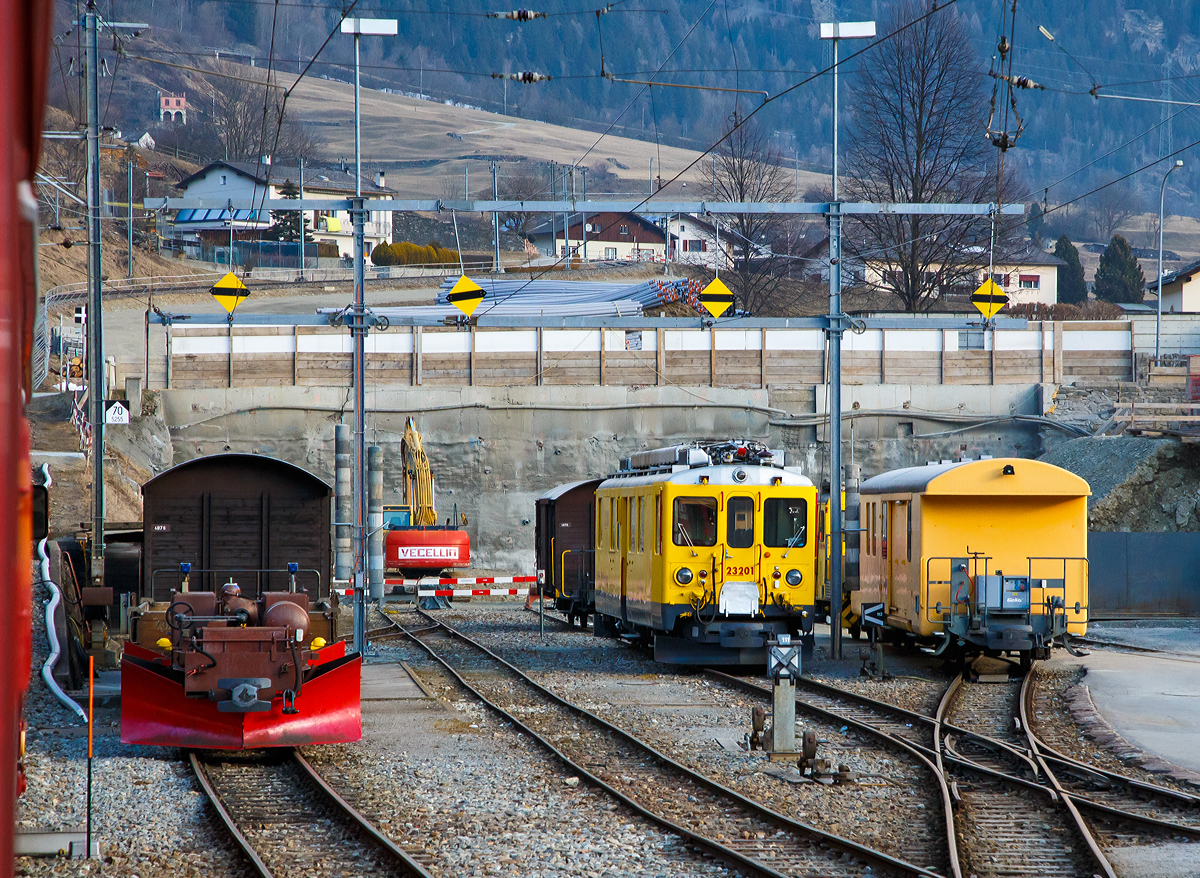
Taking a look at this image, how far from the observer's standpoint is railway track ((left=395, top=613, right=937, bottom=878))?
27.5 ft

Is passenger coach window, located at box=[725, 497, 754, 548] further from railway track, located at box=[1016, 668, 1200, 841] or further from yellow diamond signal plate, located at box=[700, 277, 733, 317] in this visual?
railway track, located at box=[1016, 668, 1200, 841]

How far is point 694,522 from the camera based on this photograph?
1820 cm

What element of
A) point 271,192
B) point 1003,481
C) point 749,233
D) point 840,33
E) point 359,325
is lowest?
point 1003,481

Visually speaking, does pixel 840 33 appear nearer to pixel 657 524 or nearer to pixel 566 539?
pixel 657 524

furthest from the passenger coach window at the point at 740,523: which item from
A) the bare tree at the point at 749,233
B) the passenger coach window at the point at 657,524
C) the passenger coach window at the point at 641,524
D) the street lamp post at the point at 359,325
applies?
the bare tree at the point at 749,233

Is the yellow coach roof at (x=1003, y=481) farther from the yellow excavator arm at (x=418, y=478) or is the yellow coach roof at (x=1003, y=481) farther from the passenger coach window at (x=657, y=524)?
the yellow excavator arm at (x=418, y=478)

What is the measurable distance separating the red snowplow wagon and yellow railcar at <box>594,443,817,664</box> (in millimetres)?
6730

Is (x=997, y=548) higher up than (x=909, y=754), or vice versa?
(x=997, y=548)

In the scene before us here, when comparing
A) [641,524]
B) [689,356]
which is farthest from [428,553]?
[641,524]

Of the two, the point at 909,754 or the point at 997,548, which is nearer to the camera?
the point at 909,754

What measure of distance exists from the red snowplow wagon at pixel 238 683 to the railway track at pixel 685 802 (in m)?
2.12

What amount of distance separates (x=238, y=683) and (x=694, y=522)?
823 cm

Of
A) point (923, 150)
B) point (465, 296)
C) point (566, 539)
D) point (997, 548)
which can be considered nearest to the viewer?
point (997, 548)

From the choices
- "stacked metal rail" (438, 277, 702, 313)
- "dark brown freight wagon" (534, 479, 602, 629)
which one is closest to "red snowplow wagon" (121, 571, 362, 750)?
"dark brown freight wagon" (534, 479, 602, 629)
